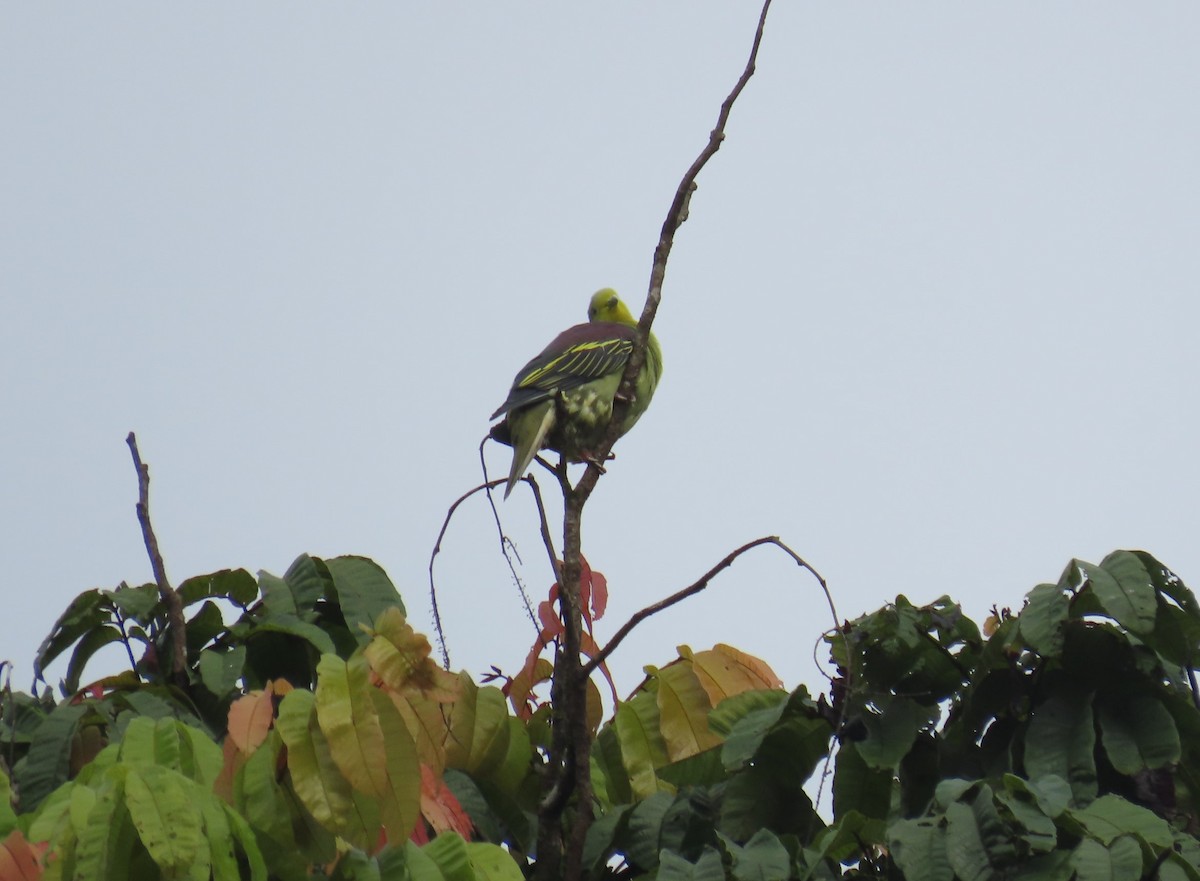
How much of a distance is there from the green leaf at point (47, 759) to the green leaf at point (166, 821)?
84 centimetres

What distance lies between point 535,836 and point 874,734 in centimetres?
79

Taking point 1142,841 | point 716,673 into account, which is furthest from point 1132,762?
point 716,673

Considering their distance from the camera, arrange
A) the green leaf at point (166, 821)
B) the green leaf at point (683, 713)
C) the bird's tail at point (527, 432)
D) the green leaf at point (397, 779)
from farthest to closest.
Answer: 1. the bird's tail at point (527, 432)
2. the green leaf at point (683, 713)
3. the green leaf at point (397, 779)
4. the green leaf at point (166, 821)

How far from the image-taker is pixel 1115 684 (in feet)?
9.07

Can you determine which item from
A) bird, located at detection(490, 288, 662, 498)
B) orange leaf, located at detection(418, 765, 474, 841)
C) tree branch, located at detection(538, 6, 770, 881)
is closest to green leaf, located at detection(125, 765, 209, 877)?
orange leaf, located at detection(418, 765, 474, 841)

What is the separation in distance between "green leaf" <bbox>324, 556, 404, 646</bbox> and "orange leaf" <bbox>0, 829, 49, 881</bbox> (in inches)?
38.6

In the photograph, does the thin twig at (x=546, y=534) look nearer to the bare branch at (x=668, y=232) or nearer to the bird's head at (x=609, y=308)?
the bare branch at (x=668, y=232)

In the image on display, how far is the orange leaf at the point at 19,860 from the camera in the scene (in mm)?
2152

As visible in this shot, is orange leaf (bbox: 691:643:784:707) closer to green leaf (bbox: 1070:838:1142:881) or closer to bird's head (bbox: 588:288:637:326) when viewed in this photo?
green leaf (bbox: 1070:838:1142:881)

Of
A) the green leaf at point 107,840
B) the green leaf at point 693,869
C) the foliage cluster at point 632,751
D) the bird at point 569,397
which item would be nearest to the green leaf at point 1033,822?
the foliage cluster at point 632,751

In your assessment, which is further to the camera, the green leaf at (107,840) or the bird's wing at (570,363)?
the bird's wing at (570,363)

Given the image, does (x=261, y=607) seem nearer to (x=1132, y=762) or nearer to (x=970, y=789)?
A: (x=970, y=789)

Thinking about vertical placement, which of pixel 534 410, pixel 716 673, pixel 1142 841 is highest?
pixel 534 410

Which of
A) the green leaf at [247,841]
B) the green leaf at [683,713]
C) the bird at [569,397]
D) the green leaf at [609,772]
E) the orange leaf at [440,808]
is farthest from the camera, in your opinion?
the bird at [569,397]
